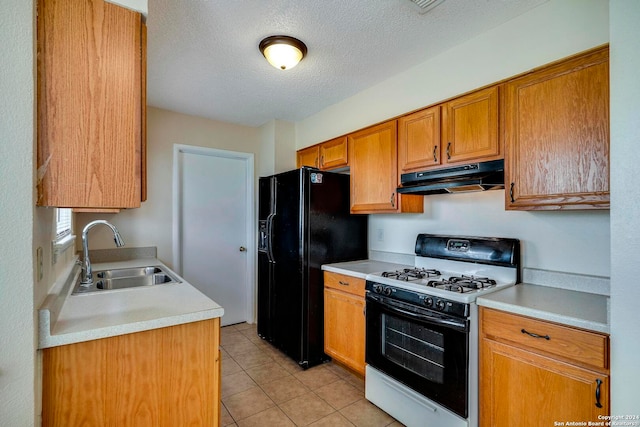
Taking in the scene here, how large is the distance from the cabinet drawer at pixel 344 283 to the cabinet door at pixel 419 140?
3.05ft

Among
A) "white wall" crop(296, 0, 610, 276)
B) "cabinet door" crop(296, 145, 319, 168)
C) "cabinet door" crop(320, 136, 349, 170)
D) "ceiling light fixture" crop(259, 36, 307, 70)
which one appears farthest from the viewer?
"cabinet door" crop(296, 145, 319, 168)

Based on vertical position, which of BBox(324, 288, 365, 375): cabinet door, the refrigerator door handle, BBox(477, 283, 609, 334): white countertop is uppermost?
the refrigerator door handle

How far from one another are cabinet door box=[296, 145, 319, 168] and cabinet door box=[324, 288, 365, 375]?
1.39m

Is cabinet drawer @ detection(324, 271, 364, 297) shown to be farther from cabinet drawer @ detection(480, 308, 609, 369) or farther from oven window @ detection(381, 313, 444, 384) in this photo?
cabinet drawer @ detection(480, 308, 609, 369)

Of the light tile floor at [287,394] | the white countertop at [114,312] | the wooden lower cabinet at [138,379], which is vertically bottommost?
the light tile floor at [287,394]

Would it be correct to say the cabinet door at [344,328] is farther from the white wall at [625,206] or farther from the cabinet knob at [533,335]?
the white wall at [625,206]

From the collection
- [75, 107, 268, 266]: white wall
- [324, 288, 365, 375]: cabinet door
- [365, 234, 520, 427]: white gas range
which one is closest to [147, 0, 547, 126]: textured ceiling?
[75, 107, 268, 266]: white wall

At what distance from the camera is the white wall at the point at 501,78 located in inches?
64.9

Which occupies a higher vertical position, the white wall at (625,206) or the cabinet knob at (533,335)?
the white wall at (625,206)

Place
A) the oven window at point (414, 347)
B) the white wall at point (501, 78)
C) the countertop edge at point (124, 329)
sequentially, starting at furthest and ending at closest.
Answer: the oven window at point (414, 347) < the white wall at point (501, 78) < the countertop edge at point (124, 329)

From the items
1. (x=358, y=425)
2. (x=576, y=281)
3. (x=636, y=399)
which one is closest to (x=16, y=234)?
(x=358, y=425)

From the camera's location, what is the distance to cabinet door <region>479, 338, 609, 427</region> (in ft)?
4.31

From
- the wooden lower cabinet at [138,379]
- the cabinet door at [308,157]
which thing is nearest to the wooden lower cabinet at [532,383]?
the wooden lower cabinet at [138,379]

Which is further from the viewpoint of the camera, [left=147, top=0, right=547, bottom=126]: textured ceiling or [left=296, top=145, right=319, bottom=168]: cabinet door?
[left=296, top=145, right=319, bottom=168]: cabinet door
